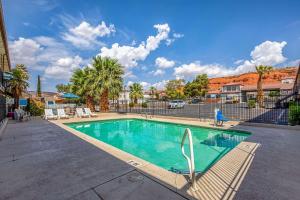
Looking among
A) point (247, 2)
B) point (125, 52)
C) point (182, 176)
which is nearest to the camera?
point (182, 176)

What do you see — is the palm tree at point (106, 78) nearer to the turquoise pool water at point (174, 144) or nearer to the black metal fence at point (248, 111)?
the black metal fence at point (248, 111)

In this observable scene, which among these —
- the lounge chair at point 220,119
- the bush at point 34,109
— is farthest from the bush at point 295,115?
the bush at point 34,109

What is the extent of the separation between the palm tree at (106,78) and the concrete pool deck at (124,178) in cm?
1320

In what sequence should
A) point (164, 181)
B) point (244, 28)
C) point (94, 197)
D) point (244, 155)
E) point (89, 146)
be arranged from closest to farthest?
point (94, 197) → point (164, 181) → point (244, 155) → point (89, 146) → point (244, 28)

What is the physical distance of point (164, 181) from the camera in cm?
280

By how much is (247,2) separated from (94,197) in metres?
14.3

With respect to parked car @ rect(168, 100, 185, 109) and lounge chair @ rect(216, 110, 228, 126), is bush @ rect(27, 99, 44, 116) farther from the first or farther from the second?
parked car @ rect(168, 100, 185, 109)

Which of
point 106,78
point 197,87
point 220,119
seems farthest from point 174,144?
point 197,87

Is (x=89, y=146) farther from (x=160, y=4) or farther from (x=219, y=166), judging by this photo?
(x=160, y=4)

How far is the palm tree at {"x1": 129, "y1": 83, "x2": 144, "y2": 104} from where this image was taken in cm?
3672

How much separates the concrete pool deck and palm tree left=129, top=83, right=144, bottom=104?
32.3 m

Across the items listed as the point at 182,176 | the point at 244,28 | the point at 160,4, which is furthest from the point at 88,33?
the point at 182,176

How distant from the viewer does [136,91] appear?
37.2 meters

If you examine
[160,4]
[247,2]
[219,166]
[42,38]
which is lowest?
[219,166]
